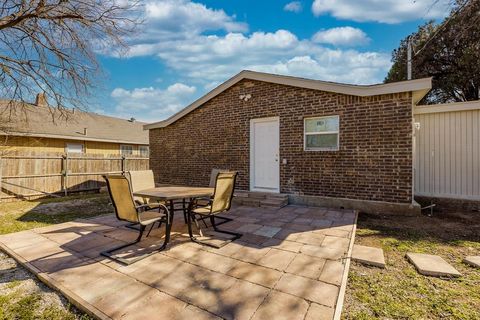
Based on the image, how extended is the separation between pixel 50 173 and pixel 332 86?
420 inches

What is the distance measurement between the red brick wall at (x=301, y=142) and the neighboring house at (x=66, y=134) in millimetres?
3897

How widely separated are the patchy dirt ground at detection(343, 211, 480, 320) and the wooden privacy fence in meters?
10.5

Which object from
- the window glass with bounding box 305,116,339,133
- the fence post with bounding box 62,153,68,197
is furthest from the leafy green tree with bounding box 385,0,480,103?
the fence post with bounding box 62,153,68,197

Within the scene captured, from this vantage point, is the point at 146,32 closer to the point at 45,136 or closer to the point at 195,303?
the point at 195,303

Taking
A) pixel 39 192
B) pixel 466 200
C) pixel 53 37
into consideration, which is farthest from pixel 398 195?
pixel 39 192

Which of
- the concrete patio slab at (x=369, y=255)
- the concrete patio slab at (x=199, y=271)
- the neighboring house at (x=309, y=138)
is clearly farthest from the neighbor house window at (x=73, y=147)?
the concrete patio slab at (x=369, y=255)

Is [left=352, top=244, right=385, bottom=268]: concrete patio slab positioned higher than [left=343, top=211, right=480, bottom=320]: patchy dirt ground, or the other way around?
[left=352, top=244, right=385, bottom=268]: concrete patio slab

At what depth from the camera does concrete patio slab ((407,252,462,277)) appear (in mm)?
2904

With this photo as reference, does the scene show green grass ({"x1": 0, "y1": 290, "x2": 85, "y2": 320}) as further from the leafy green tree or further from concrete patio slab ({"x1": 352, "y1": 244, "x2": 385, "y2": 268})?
the leafy green tree

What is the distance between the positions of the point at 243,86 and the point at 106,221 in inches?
217

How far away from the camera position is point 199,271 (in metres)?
2.90

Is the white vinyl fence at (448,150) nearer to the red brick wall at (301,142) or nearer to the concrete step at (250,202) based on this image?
the red brick wall at (301,142)

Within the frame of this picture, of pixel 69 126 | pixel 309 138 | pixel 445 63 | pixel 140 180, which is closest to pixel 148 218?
pixel 140 180

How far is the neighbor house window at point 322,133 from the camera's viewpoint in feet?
21.4
